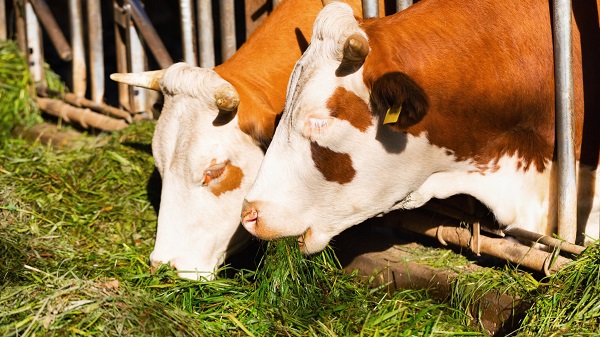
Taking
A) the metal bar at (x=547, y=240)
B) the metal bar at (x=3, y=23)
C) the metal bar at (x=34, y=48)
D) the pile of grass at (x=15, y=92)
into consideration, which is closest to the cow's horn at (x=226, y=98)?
the metal bar at (x=547, y=240)

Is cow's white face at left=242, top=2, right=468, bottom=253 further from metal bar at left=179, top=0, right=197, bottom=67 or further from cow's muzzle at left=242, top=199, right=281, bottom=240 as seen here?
metal bar at left=179, top=0, right=197, bottom=67

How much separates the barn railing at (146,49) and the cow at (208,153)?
2.56 feet

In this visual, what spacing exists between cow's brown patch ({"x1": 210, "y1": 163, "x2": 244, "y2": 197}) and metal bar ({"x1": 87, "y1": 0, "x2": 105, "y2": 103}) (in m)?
3.38

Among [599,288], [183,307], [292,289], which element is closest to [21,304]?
[183,307]

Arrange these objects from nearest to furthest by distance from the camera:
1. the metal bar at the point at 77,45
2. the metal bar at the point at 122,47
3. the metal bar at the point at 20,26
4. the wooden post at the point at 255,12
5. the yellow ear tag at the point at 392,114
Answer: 1. the yellow ear tag at the point at 392,114
2. the wooden post at the point at 255,12
3. the metal bar at the point at 122,47
4. the metal bar at the point at 77,45
5. the metal bar at the point at 20,26

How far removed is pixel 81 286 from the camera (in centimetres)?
382

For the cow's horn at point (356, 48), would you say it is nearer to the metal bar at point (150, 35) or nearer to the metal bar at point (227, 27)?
the metal bar at point (227, 27)

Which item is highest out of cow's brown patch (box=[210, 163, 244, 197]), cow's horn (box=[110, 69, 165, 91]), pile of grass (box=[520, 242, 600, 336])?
cow's horn (box=[110, 69, 165, 91])

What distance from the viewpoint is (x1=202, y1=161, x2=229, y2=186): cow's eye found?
4.80m

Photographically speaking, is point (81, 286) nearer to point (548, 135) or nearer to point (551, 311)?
point (551, 311)

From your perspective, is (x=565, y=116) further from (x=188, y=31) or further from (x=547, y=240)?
(x=188, y=31)

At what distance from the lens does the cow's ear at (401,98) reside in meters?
3.72

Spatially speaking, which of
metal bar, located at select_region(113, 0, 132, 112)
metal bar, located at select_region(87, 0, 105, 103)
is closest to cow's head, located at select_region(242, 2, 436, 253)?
metal bar, located at select_region(113, 0, 132, 112)

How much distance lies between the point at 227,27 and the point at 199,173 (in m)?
1.80
